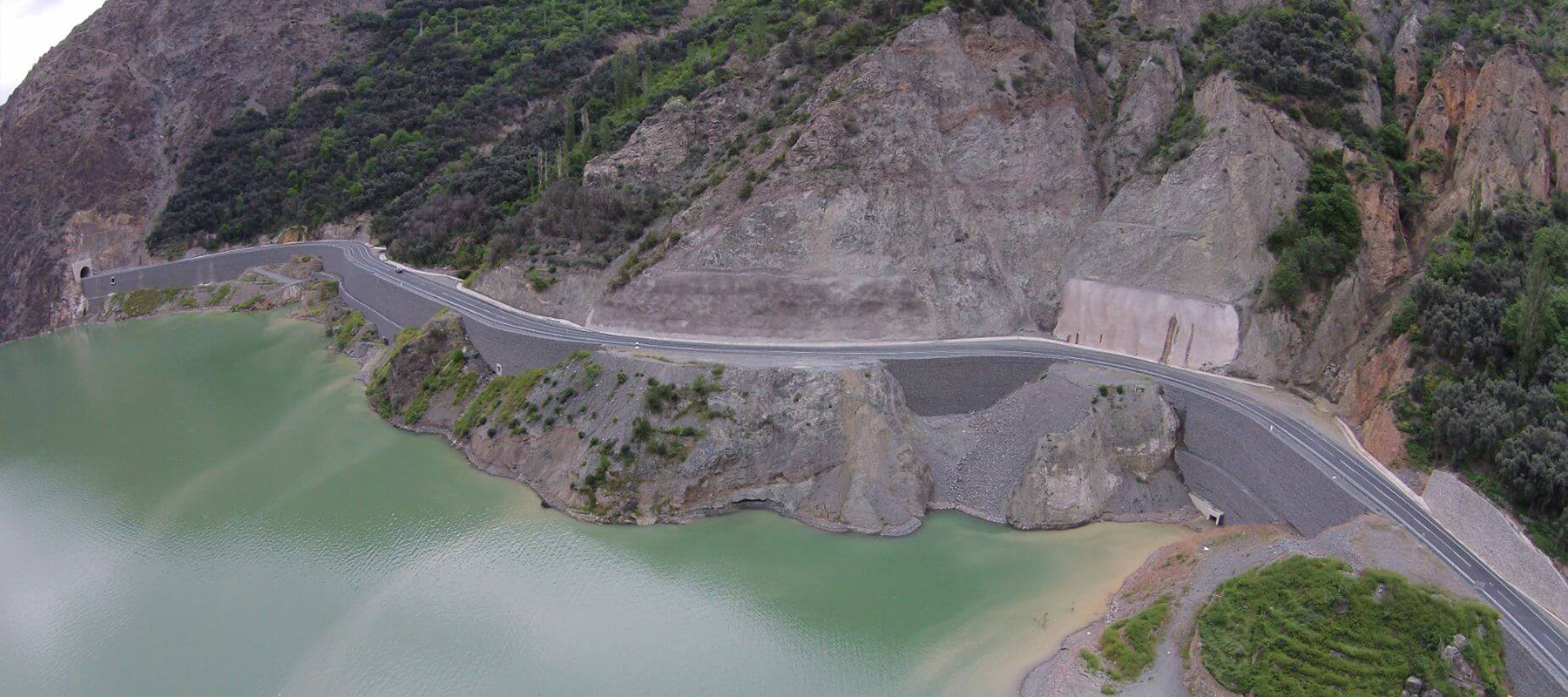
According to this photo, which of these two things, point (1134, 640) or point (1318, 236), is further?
point (1318, 236)

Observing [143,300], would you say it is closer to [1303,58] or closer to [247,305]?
[247,305]

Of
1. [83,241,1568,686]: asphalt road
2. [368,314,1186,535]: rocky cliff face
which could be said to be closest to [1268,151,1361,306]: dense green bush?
[83,241,1568,686]: asphalt road

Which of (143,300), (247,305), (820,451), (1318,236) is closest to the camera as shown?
(820,451)

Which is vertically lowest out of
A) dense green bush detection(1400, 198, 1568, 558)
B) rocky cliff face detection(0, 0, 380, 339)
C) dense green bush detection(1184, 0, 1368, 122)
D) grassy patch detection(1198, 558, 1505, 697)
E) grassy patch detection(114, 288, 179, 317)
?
grassy patch detection(1198, 558, 1505, 697)

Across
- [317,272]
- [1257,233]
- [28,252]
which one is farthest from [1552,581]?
[28,252]

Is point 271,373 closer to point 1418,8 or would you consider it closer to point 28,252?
point 28,252

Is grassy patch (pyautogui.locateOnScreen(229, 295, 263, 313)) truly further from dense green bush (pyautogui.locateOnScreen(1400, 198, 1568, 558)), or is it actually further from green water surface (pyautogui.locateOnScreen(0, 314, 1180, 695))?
dense green bush (pyautogui.locateOnScreen(1400, 198, 1568, 558))

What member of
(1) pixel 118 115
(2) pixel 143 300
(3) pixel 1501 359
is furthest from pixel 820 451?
(1) pixel 118 115

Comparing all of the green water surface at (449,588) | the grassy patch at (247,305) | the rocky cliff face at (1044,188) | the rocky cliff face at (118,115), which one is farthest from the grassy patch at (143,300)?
the rocky cliff face at (1044,188)

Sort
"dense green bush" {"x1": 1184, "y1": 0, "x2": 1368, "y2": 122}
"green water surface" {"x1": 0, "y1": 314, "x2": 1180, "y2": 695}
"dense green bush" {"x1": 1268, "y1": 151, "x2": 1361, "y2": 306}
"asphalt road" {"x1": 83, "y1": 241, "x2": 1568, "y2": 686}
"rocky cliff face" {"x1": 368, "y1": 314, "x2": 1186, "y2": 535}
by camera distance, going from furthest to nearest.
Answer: "dense green bush" {"x1": 1184, "y1": 0, "x2": 1368, "y2": 122}, "dense green bush" {"x1": 1268, "y1": 151, "x2": 1361, "y2": 306}, "rocky cliff face" {"x1": 368, "y1": 314, "x2": 1186, "y2": 535}, "green water surface" {"x1": 0, "y1": 314, "x2": 1180, "y2": 695}, "asphalt road" {"x1": 83, "y1": 241, "x2": 1568, "y2": 686}
